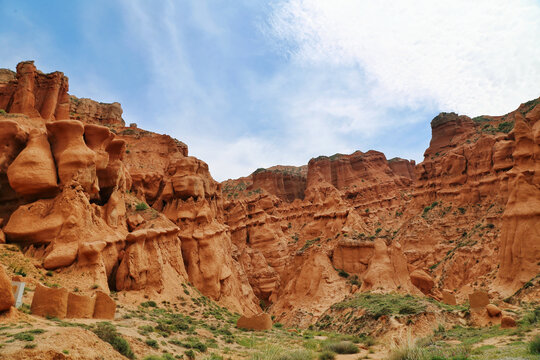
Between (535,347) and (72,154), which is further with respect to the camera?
(72,154)

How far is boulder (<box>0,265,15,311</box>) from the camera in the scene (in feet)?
44.8

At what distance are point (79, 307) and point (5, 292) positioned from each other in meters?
4.51

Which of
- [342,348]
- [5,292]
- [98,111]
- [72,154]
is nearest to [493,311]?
[342,348]

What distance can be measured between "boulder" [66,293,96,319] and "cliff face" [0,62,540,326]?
5280 mm

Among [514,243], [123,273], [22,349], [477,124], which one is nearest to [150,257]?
[123,273]

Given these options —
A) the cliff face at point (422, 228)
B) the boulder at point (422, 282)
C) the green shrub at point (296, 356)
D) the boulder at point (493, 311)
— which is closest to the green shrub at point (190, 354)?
the green shrub at point (296, 356)

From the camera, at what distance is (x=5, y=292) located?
13.9m

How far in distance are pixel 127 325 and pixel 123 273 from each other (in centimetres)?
959

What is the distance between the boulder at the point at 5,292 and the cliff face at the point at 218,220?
29.5ft

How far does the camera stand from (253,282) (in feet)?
174

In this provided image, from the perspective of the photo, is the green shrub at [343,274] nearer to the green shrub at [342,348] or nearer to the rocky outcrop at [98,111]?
the green shrub at [342,348]

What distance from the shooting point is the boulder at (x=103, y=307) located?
62.8 feet

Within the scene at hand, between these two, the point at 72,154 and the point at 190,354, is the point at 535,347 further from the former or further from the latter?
the point at 72,154

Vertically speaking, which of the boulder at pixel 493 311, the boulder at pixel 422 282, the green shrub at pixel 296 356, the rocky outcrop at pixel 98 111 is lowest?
the green shrub at pixel 296 356
